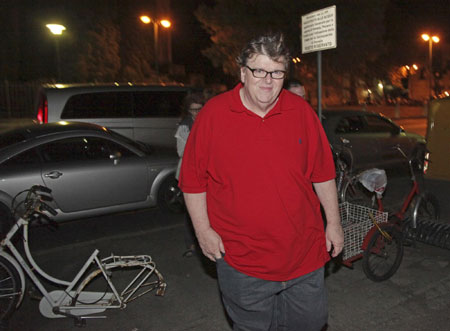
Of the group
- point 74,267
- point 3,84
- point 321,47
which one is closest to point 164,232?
point 74,267

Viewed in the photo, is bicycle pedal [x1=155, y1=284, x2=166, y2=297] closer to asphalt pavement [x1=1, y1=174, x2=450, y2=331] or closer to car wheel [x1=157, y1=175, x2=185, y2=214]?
asphalt pavement [x1=1, y1=174, x2=450, y2=331]

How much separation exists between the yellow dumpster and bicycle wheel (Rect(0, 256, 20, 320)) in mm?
4663

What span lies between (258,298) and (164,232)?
12.8 feet

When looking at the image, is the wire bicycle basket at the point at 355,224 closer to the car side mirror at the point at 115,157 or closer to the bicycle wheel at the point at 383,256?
the bicycle wheel at the point at 383,256

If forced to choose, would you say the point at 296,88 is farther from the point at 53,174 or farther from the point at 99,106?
the point at 99,106

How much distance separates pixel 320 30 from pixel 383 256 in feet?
10.7

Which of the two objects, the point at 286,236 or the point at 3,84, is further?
the point at 3,84

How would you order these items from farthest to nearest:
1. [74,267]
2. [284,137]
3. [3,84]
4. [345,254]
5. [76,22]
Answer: [76,22] → [3,84] → [74,267] → [345,254] → [284,137]

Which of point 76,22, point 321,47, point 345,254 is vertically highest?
point 76,22

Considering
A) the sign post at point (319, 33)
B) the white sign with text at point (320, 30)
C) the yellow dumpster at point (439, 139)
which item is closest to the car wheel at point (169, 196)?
the sign post at point (319, 33)

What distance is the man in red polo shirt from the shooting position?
231 cm

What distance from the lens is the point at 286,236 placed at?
7.65 feet

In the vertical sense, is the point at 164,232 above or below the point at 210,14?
below

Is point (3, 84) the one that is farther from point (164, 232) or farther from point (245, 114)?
point (245, 114)
